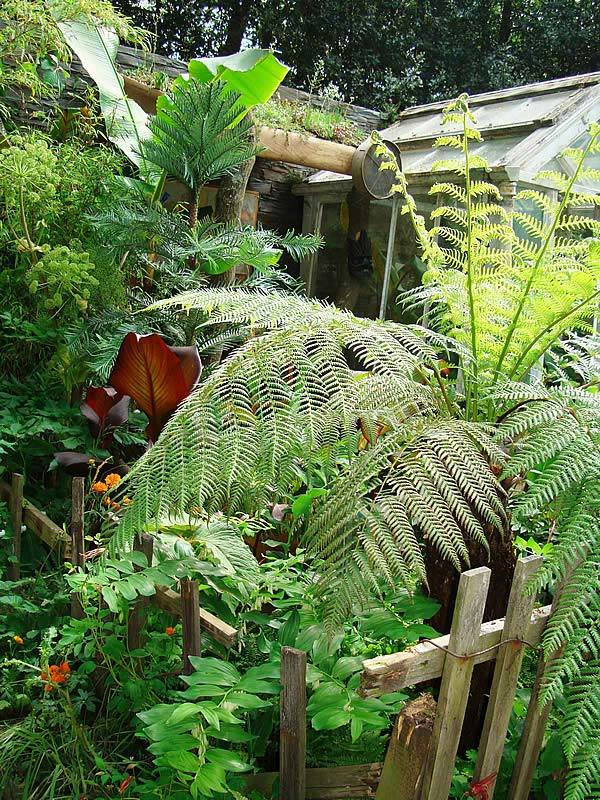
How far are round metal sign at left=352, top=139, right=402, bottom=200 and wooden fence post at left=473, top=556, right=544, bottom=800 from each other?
470 cm

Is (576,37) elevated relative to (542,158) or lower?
elevated

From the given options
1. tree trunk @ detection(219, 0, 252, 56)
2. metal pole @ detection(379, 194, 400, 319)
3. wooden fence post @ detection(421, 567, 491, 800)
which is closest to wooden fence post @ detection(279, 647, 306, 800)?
wooden fence post @ detection(421, 567, 491, 800)

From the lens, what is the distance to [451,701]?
1328 millimetres

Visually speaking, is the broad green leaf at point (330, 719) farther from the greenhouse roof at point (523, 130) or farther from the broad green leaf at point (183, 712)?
the greenhouse roof at point (523, 130)

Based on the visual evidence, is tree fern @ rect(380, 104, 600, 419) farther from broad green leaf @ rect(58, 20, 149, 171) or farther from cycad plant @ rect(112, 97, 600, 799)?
broad green leaf @ rect(58, 20, 149, 171)

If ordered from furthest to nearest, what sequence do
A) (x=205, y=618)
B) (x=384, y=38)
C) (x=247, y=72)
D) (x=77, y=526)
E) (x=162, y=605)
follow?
(x=384, y=38)
(x=247, y=72)
(x=77, y=526)
(x=162, y=605)
(x=205, y=618)

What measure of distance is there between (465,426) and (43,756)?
4.30 ft

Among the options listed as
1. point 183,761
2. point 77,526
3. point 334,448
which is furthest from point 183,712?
point 77,526

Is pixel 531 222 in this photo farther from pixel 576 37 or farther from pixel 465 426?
pixel 576 37

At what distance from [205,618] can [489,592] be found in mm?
681

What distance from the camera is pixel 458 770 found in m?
1.59

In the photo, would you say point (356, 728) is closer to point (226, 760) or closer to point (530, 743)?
point (226, 760)

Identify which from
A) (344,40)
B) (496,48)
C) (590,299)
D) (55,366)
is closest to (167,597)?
(590,299)

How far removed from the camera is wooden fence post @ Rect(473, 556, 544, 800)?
1.38 metres
